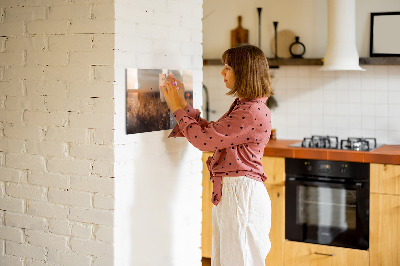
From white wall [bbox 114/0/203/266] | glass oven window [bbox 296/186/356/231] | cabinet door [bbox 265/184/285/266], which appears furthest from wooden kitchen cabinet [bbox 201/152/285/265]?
white wall [bbox 114/0/203/266]

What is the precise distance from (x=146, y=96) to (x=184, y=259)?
37.6 inches

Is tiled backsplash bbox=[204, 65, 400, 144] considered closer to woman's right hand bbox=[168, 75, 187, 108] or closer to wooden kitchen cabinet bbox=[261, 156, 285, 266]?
wooden kitchen cabinet bbox=[261, 156, 285, 266]

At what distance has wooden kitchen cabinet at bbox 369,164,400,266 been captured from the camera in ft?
12.7

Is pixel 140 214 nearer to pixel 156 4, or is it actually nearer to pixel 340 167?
pixel 156 4

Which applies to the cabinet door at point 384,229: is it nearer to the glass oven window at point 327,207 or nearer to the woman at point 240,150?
the glass oven window at point 327,207

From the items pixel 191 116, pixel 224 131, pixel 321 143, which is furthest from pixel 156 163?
pixel 321 143

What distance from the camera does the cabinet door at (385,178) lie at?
3.86 m

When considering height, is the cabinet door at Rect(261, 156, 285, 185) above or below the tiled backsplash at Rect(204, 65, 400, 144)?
below

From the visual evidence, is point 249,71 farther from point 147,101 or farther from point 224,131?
point 147,101

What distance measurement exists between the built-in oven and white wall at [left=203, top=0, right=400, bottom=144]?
69 cm

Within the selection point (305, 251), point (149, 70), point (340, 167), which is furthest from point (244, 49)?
point (305, 251)

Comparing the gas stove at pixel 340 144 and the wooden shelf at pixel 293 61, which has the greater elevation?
the wooden shelf at pixel 293 61

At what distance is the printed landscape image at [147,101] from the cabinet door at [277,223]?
149 cm

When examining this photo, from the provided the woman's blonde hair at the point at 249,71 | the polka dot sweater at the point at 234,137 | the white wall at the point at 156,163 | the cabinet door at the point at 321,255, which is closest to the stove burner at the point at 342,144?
the cabinet door at the point at 321,255
